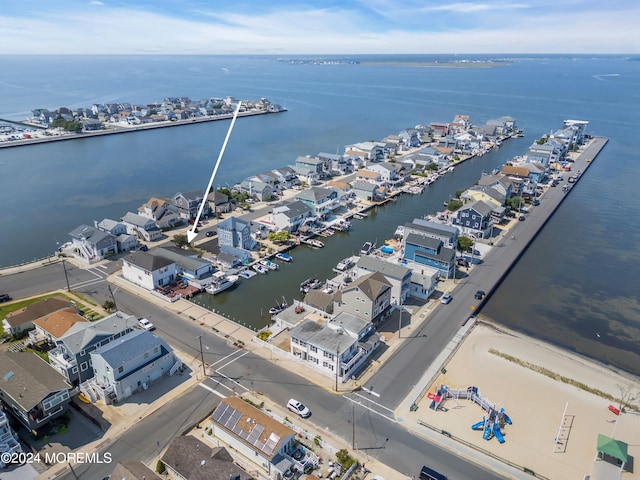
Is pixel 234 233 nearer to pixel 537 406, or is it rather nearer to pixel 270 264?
pixel 270 264

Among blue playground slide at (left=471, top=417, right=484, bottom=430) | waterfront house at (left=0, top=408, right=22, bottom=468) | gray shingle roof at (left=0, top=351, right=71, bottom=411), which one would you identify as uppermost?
gray shingle roof at (left=0, top=351, right=71, bottom=411)

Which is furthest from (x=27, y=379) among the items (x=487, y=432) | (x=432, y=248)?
(x=432, y=248)

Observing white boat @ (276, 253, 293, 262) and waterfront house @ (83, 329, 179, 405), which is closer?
waterfront house @ (83, 329, 179, 405)

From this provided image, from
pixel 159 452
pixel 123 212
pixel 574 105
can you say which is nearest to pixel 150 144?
pixel 123 212

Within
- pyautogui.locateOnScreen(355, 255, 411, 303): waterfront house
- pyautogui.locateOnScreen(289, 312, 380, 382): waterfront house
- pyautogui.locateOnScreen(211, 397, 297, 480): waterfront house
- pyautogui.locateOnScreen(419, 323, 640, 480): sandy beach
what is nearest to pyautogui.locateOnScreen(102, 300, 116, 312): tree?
pyautogui.locateOnScreen(289, 312, 380, 382): waterfront house

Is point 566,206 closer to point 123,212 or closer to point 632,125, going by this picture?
point 123,212

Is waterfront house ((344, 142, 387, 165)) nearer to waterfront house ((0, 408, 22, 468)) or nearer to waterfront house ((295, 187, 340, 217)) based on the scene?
waterfront house ((295, 187, 340, 217))
